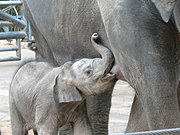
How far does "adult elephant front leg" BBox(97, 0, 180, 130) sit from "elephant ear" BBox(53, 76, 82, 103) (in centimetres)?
46

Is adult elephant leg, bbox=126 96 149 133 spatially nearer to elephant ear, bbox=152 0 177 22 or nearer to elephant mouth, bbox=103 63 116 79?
elephant mouth, bbox=103 63 116 79

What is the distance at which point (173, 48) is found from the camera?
7.82ft

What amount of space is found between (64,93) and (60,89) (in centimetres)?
3

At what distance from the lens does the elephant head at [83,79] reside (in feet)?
9.23

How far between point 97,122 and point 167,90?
1020mm

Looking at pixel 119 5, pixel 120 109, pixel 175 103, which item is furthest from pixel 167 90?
pixel 120 109

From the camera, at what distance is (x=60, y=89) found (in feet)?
9.67

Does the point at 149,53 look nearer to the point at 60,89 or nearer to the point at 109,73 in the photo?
the point at 109,73

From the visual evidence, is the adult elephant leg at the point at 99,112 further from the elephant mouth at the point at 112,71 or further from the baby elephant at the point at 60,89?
the elephant mouth at the point at 112,71

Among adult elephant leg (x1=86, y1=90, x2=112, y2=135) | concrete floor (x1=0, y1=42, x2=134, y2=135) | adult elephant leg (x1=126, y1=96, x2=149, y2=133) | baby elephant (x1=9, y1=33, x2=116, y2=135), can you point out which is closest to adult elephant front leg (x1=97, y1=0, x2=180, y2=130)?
baby elephant (x1=9, y1=33, x2=116, y2=135)

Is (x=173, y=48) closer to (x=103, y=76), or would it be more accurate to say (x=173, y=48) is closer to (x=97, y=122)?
(x=103, y=76)

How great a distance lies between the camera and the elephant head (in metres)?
2.81

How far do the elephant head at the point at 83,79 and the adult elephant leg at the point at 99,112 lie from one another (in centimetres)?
41

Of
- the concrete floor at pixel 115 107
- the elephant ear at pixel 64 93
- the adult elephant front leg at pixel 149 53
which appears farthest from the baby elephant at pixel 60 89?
the concrete floor at pixel 115 107
